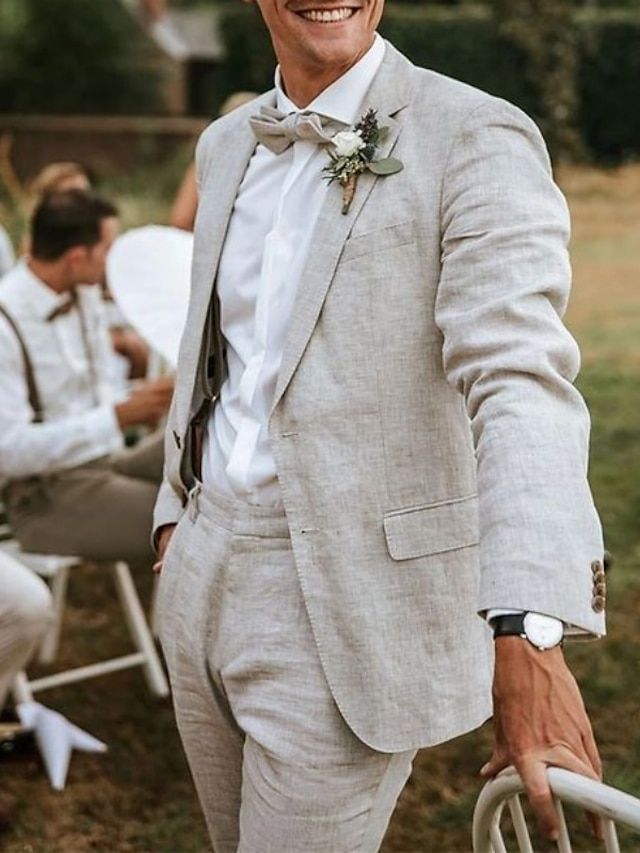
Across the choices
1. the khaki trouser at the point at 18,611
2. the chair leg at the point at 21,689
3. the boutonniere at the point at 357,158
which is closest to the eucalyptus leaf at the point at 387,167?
the boutonniere at the point at 357,158

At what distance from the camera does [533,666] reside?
1607mm

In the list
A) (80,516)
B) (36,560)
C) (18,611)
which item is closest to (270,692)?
(18,611)

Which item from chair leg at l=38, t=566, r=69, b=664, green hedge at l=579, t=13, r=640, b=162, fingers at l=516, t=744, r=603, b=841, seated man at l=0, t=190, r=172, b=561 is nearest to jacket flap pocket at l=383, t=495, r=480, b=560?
fingers at l=516, t=744, r=603, b=841

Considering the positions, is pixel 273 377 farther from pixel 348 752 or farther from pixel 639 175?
pixel 639 175

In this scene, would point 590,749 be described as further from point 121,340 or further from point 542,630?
point 121,340

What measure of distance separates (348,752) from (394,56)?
0.96 meters

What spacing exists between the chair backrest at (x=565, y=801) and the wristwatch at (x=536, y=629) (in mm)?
137

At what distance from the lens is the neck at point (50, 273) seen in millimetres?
4883

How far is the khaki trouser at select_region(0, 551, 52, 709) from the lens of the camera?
3744 millimetres

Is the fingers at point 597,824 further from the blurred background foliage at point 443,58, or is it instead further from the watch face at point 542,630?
the blurred background foliage at point 443,58

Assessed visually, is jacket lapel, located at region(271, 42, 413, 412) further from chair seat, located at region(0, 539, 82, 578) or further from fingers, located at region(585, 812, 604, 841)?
chair seat, located at region(0, 539, 82, 578)

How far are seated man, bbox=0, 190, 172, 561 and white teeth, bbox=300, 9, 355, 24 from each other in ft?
8.59

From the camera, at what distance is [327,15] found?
79.4 inches

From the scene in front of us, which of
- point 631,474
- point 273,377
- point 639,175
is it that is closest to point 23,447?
point 273,377
